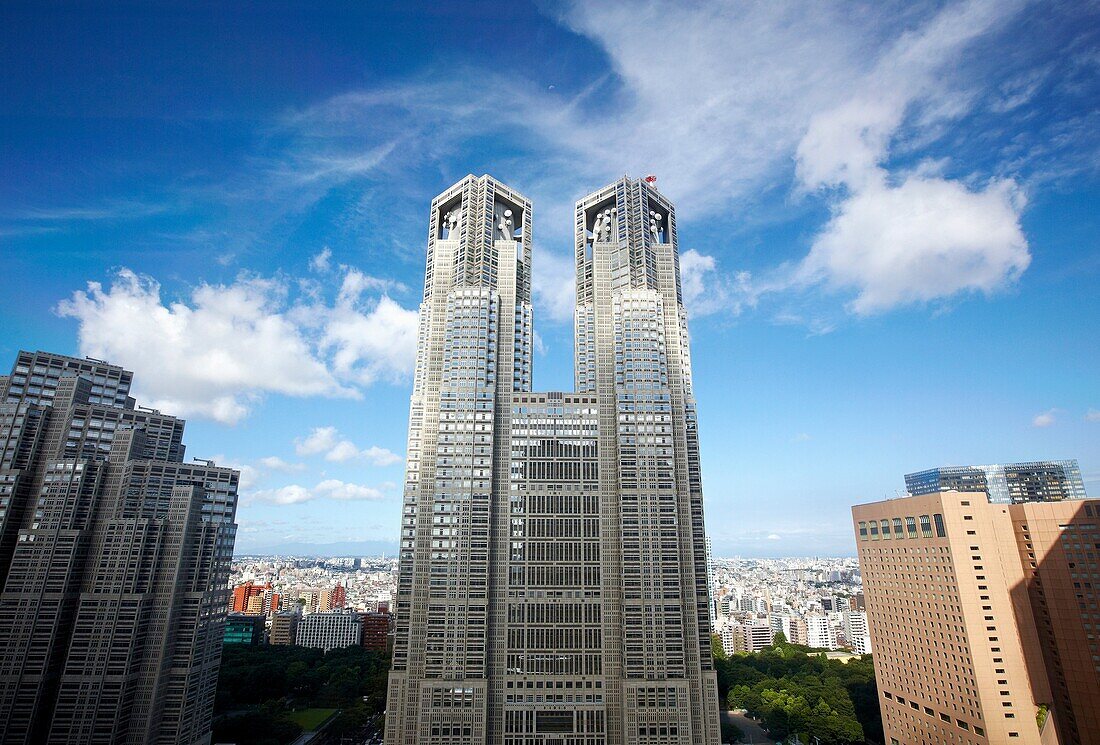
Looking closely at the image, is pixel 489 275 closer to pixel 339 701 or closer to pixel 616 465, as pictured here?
pixel 616 465

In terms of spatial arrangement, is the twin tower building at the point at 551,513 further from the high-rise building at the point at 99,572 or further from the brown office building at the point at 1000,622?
the high-rise building at the point at 99,572

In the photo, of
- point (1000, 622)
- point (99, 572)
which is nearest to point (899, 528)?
point (1000, 622)

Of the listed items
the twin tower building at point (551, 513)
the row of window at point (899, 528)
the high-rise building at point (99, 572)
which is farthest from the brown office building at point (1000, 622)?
the high-rise building at point (99, 572)

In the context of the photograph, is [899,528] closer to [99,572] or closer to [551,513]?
[551,513]

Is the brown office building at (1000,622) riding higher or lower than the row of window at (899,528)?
lower

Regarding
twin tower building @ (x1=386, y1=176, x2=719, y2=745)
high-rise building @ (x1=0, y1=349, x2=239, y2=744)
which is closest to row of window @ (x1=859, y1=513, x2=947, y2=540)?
twin tower building @ (x1=386, y1=176, x2=719, y2=745)

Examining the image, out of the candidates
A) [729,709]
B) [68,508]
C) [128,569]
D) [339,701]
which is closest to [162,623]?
[128,569]
